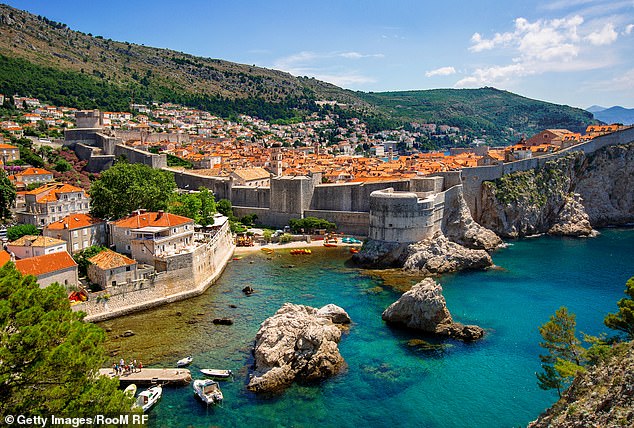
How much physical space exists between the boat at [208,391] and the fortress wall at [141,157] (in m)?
29.9

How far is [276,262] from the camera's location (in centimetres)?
2838

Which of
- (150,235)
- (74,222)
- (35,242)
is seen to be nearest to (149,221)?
(150,235)

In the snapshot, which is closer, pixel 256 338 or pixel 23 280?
pixel 23 280

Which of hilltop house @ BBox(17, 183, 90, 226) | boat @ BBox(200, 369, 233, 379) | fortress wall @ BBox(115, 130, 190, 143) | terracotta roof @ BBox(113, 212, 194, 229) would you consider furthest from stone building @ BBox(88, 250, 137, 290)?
fortress wall @ BBox(115, 130, 190, 143)

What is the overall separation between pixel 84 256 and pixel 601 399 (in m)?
19.6

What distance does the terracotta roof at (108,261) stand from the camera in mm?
19641

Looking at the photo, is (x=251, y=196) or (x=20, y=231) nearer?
(x=20, y=231)

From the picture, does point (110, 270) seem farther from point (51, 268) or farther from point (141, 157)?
point (141, 157)

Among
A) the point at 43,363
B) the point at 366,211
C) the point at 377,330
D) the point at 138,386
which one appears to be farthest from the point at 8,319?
the point at 366,211

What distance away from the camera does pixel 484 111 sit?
538 feet

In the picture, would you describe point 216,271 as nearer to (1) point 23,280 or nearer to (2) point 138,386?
(2) point 138,386

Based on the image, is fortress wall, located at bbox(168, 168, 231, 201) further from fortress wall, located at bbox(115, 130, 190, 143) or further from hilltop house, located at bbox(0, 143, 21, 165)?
fortress wall, located at bbox(115, 130, 190, 143)

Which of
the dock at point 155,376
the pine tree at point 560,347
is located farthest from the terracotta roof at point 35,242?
the pine tree at point 560,347

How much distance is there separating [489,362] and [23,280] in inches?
523
